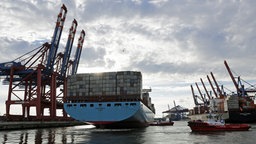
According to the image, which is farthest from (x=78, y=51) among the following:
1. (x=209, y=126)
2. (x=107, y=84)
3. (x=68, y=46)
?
(x=209, y=126)

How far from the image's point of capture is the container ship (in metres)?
65.4

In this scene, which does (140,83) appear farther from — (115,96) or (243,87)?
(243,87)

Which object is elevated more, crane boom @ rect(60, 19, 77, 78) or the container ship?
crane boom @ rect(60, 19, 77, 78)

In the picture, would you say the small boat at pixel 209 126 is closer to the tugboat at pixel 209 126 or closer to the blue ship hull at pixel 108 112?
the tugboat at pixel 209 126

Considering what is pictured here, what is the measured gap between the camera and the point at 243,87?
127875 mm

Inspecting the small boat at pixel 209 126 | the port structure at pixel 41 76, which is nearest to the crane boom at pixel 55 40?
the port structure at pixel 41 76

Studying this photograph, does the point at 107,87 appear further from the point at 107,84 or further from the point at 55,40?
the point at 55,40

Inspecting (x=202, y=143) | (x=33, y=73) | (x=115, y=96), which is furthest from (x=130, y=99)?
(x=33, y=73)

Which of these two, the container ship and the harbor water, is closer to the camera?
the harbor water

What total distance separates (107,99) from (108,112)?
3751 millimetres

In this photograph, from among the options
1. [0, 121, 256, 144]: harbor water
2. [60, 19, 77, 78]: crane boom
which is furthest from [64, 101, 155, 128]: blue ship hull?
[60, 19, 77, 78]: crane boom

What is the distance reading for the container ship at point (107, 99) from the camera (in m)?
65.4

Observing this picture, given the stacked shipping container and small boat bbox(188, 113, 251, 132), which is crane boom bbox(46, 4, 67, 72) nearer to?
the stacked shipping container

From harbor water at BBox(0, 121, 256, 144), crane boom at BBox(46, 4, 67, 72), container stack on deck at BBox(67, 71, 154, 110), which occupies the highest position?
crane boom at BBox(46, 4, 67, 72)
